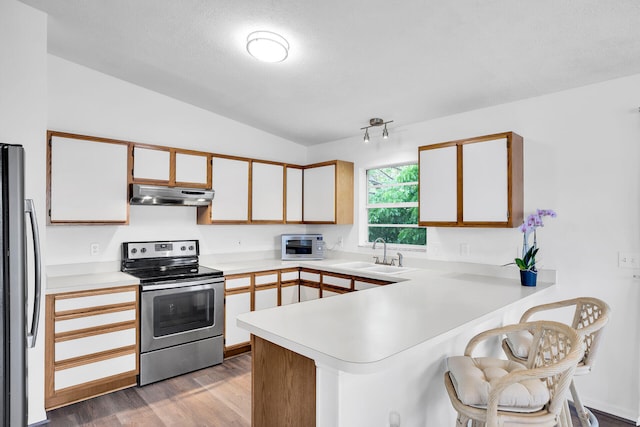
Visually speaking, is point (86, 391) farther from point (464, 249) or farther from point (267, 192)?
point (464, 249)

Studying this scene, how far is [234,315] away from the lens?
3.52m

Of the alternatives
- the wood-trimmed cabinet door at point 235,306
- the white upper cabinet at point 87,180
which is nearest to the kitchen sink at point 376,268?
the wood-trimmed cabinet door at point 235,306

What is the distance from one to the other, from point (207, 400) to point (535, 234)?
2806 mm

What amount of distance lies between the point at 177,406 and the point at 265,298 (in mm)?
1329

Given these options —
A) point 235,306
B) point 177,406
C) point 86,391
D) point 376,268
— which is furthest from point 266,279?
point 86,391

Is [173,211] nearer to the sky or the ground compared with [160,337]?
nearer to the sky

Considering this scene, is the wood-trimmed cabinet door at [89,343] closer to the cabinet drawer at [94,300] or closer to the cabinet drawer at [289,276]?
the cabinet drawer at [94,300]

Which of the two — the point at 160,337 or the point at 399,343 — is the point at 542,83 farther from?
the point at 160,337

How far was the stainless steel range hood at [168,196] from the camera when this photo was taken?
312 centimetres

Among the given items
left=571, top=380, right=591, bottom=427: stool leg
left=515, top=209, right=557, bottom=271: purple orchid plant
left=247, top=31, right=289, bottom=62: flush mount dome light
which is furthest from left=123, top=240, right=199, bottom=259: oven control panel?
left=571, top=380, right=591, bottom=427: stool leg

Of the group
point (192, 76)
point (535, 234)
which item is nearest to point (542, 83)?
point (535, 234)

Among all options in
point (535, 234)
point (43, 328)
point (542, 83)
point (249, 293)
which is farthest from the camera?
point (249, 293)

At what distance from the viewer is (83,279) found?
9.41ft

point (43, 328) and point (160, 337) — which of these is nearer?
point (43, 328)
